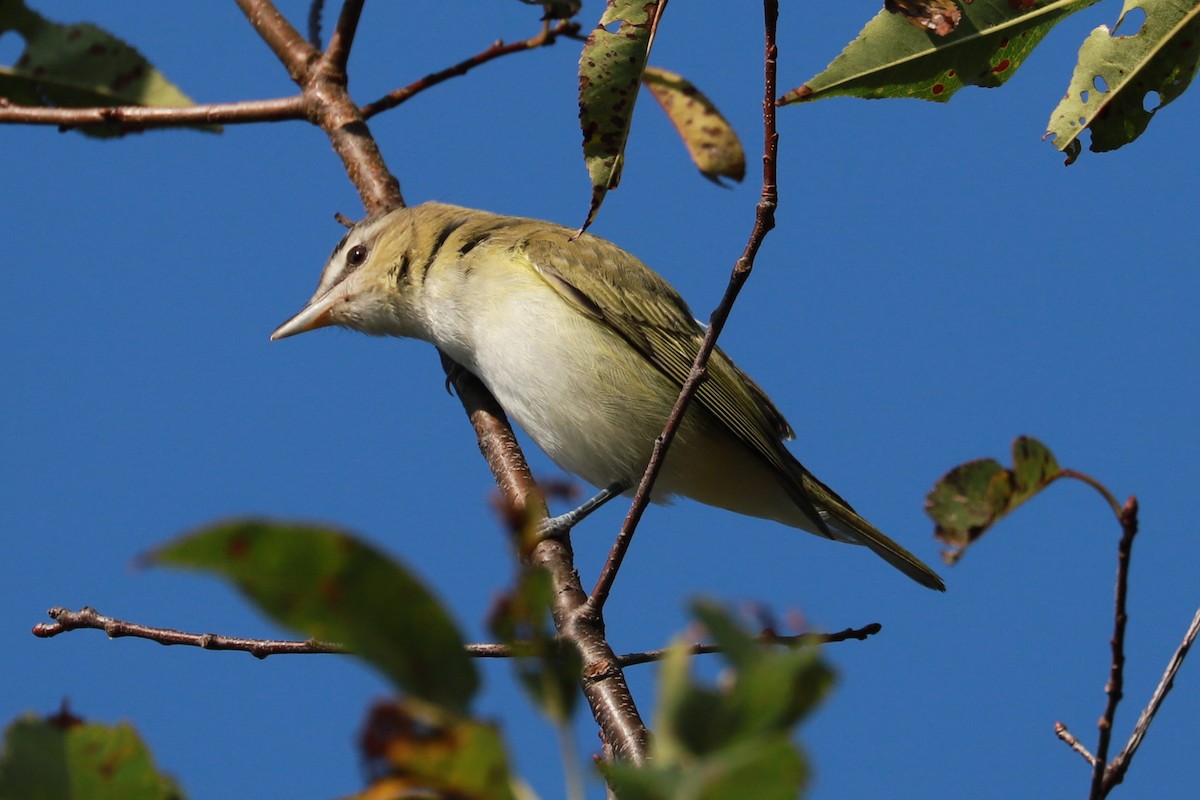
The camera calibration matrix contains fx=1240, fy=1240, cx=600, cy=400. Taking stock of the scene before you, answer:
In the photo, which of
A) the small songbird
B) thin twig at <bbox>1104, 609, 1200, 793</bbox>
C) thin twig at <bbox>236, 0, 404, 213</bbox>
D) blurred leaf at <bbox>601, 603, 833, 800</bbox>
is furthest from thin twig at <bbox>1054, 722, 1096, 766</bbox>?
thin twig at <bbox>236, 0, 404, 213</bbox>

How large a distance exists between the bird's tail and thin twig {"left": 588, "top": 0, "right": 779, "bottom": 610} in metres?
2.01

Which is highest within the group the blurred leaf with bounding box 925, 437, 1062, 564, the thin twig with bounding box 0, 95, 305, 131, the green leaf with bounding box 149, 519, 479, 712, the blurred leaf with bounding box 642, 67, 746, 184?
the thin twig with bounding box 0, 95, 305, 131

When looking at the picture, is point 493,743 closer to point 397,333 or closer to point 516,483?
point 516,483

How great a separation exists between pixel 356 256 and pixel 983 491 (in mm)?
3637

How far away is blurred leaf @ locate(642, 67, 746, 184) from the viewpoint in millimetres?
4254

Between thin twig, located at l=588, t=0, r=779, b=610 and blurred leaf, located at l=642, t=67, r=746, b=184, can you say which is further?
blurred leaf, located at l=642, t=67, r=746, b=184

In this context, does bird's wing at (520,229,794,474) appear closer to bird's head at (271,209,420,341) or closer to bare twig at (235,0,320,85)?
bird's head at (271,209,420,341)

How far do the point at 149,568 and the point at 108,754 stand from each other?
17.1 inches

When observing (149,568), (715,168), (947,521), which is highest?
(715,168)

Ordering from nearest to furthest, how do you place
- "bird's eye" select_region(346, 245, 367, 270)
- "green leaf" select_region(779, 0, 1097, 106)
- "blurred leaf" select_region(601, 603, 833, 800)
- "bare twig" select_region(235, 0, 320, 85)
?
"blurred leaf" select_region(601, 603, 833, 800) < "green leaf" select_region(779, 0, 1097, 106) < "bare twig" select_region(235, 0, 320, 85) < "bird's eye" select_region(346, 245, 367, 270)

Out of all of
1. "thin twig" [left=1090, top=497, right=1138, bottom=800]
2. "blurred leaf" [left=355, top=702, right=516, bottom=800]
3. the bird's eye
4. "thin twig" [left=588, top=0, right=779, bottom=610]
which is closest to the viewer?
"blurred leaf" [left=355, top=702, right=516, bottom=800]

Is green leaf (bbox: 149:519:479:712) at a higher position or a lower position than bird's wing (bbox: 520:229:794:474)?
lower

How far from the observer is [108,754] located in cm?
113

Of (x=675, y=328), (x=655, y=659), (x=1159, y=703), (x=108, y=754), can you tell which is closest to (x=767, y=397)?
(x=675, y=328)
